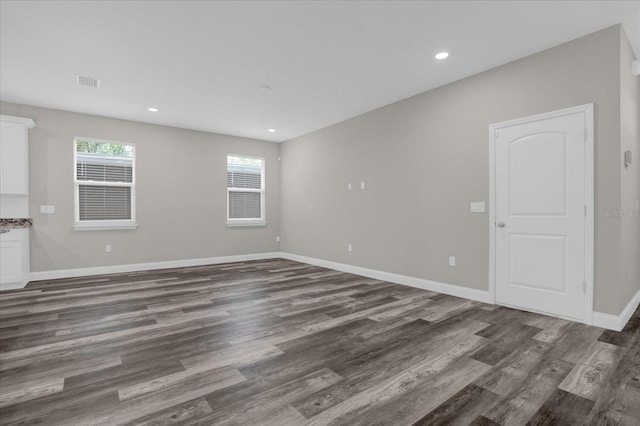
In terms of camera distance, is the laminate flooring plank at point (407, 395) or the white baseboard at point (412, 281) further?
the white baseboard at point (412, 281)

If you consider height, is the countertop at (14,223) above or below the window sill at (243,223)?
above

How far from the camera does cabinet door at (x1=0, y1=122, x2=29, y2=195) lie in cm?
455

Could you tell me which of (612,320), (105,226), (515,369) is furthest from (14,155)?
(612,320)

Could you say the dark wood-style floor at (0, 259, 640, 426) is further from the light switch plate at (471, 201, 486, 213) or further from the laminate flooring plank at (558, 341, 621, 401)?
the light switch plate at (471, 201, 486, 213)

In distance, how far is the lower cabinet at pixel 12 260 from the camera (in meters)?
4.47

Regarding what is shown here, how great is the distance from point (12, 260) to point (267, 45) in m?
4.71

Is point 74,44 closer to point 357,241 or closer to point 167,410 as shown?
point 167,410

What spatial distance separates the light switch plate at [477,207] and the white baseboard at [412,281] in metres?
0.98

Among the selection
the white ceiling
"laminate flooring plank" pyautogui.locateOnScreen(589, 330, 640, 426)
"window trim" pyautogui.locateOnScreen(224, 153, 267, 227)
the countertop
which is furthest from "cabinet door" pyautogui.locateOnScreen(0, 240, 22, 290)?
"laminate flooring plank" pyautogui.locateOnScreen(589, 330, 640, 426)

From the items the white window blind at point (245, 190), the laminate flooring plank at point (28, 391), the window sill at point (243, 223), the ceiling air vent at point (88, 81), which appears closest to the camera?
the laminate flooring plank at point (28, 391)

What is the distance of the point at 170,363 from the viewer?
2283 mm

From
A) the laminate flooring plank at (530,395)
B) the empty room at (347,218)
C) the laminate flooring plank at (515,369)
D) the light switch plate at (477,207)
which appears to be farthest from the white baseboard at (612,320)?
the light switch plate at (477,207)

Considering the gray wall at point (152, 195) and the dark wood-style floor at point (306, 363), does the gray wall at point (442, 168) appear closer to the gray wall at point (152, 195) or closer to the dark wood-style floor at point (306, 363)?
the dark wood-style floor at point (306, 363)

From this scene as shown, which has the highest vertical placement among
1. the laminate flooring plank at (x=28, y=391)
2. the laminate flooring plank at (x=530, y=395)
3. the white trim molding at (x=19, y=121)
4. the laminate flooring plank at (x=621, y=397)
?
the white trim molding at (x=19, y=121)
